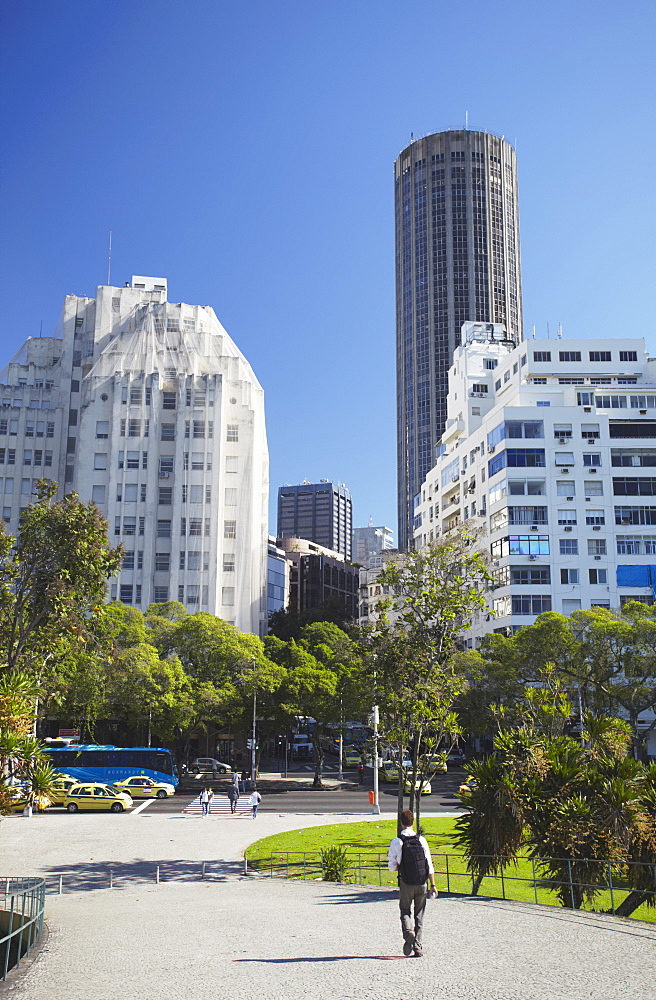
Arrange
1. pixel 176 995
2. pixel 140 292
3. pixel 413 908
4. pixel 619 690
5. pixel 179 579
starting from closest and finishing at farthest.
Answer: pixel 176 995 → pixel 413 908 → pixel 619 690 → pixel 179 579 → pixel 140 292

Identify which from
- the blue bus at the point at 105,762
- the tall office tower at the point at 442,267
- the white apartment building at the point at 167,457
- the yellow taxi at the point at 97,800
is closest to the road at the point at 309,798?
the yellow taxi at the point at 97,800

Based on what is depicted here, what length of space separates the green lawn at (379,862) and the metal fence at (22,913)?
7058 mm

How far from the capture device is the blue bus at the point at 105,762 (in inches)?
1881

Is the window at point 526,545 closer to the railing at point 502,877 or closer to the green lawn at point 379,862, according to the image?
the green lawn at point 379,862

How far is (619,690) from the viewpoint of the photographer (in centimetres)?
5272

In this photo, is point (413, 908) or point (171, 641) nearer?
point (413, 908)

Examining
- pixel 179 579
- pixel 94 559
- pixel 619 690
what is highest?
pixel 179 579

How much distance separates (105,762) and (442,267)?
455 feet

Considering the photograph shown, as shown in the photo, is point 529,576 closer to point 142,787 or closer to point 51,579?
point 142,787

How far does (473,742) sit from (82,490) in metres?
43.4

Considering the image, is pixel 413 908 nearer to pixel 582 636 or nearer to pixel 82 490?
pixel 582 636

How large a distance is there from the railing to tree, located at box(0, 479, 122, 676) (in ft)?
26.3

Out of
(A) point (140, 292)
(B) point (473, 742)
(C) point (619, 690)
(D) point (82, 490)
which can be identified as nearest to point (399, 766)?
(C) point (619, 690)

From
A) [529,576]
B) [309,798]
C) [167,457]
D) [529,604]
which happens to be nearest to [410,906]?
[309,798]
